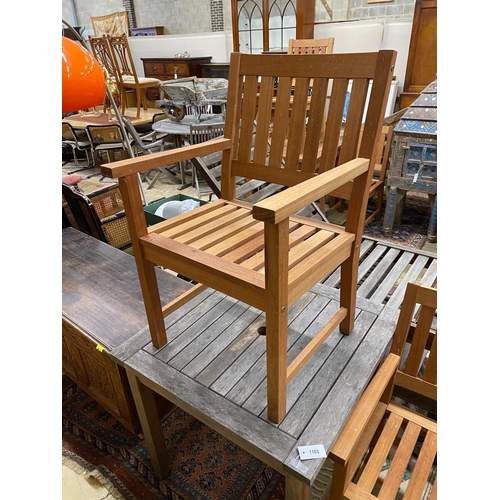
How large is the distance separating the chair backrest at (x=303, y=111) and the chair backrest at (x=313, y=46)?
2667 millimetres

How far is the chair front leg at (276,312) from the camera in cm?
77

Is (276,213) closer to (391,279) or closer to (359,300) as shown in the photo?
(359,300)

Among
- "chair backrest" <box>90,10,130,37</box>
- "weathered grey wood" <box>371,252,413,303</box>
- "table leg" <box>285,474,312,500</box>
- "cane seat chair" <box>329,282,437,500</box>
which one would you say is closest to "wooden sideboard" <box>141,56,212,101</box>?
"chair backrest" <box>90,10,130,37</box>

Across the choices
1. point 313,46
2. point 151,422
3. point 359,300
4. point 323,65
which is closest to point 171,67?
point 313,46

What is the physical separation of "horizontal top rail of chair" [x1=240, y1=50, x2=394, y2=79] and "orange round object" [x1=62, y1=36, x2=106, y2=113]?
1.67ft

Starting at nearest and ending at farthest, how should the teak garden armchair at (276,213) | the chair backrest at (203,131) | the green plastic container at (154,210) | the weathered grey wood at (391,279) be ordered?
the teak garden armchair at (276,213) → the weathered grey wood at (391,279) → the green plastic container at (154,210) → the chair backrest at (203,131)

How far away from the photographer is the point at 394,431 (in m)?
1.18

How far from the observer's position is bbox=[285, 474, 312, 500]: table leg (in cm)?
90

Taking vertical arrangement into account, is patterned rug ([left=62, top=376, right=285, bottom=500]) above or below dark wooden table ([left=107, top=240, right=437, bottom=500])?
below

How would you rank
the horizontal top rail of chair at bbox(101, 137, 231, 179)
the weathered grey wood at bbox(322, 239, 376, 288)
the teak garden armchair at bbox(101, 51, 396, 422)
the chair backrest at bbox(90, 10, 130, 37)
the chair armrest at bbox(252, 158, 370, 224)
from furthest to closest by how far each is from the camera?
the chair backrest at bbox(90, 10, 130, 37) → the weathered grey wood at bbox(322, 239, 376, 288) → the horizontal top rail of chair at bbox(101, 137, 231, 179) → the teak garden armchair at bbox(101, 51, 396, 422) → the chair armrest at bbox(252, 158, 370, 224)

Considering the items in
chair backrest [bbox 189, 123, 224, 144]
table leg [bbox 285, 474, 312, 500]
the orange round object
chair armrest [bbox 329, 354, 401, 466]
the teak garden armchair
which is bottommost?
table leg [bbox 285, 474, 312, 500]

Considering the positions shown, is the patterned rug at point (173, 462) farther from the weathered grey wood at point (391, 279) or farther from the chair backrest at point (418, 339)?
the weathered grey wood at point (391, 279)

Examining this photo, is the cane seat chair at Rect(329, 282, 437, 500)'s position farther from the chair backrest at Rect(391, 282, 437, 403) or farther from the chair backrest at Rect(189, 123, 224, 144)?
the chair backrest at Rect(189, 123, 224, 144)

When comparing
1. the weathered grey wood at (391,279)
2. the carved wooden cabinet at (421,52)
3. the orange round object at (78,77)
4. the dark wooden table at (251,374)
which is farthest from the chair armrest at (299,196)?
the carved wooden cabinet at (421,52)
